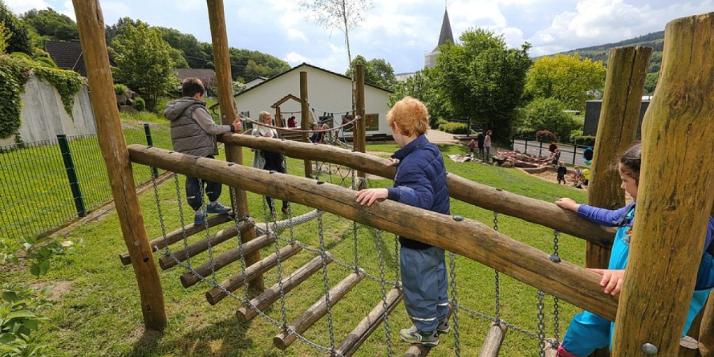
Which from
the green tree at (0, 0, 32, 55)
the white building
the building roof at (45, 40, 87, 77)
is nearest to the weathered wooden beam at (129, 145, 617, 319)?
the white building

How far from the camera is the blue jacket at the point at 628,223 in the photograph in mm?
1416

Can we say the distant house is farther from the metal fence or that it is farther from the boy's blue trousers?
the boy's blue trousers

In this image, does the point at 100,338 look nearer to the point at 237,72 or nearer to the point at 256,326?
the point at 256,326

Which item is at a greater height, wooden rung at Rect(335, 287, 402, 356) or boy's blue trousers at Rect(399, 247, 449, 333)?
boy's blue trousers at Rect(399, 247, 449, 333)

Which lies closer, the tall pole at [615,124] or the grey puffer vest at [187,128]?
the tall pole at [615,124]

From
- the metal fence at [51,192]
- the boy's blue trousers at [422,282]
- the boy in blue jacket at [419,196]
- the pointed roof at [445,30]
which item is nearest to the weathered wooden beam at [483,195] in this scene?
the boy in blue jacket at [419,196]

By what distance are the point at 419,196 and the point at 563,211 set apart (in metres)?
0.81

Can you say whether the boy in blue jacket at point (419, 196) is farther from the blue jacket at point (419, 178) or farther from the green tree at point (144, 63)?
the green tree at point (144, 63)

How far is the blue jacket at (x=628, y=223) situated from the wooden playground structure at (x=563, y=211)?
0.06m

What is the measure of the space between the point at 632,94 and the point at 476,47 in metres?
29.2

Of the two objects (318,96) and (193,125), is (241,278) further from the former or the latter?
(318,96)

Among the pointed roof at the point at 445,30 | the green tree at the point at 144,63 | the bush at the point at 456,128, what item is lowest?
the bush at the point at 456,128

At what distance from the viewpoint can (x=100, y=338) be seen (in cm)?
369

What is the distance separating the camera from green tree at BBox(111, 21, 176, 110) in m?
29.4
